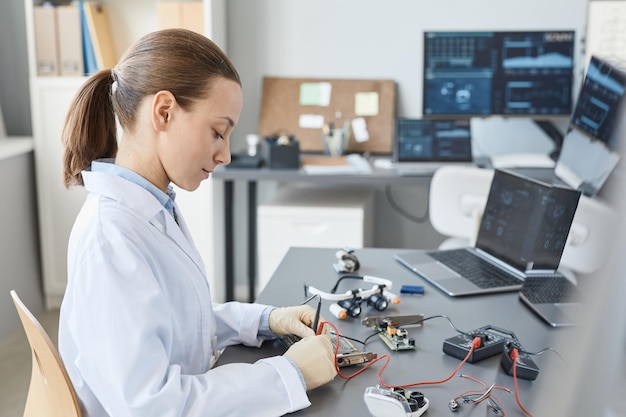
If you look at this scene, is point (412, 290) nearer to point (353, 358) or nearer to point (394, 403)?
point (353, 358)

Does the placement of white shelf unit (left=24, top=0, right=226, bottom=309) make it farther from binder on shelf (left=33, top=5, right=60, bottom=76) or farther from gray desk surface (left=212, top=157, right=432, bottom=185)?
gray desk surface (left=212, top=157, right=432, bottom=185)

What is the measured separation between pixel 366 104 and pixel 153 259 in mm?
2513

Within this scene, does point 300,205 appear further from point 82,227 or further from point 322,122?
point 82,227

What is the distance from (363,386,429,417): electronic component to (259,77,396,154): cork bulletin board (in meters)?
2.46

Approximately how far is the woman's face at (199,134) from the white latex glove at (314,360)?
13.6 inches

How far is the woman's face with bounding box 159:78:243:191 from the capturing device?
3.93 feet

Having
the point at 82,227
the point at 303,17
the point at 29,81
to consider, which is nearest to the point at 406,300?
the point at 82,227

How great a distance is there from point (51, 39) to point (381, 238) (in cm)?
188

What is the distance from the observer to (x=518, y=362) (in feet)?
4.09

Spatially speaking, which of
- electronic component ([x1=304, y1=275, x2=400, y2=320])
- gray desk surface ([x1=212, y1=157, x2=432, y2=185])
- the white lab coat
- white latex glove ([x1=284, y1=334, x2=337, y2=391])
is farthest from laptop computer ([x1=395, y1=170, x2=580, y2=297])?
gray desk surface ([x1=212, y1=157, x2=432, y2=185])

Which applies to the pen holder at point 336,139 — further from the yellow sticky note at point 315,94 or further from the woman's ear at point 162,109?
the woman's ear at point 162,109

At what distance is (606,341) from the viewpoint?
0.24 metres

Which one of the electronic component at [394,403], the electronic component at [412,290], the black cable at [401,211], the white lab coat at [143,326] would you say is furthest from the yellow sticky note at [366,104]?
the electronic component at [394,403]

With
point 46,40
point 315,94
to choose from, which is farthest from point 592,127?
point 46,40
